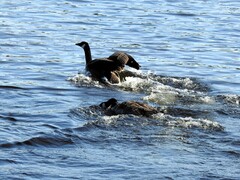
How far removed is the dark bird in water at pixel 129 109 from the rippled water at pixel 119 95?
125 millimetres

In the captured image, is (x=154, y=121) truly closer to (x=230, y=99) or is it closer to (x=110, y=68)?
(x=230, y=99)

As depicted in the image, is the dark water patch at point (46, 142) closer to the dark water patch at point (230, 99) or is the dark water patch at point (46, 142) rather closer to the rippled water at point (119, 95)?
the rippled water at point (119, 95)

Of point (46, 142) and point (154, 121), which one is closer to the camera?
point (46, 142)

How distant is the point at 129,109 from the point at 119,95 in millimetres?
2467

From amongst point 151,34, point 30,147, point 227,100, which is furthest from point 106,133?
point 151,34

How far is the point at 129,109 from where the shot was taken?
43.0 ft

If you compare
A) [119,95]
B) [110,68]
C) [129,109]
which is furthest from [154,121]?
[110,68]

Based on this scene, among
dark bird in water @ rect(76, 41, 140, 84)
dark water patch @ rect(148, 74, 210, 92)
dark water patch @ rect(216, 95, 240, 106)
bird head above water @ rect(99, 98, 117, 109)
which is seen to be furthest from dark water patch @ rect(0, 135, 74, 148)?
dark water patch @ rect(148, 74, 210, 92)

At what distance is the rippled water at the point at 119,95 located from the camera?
10773mm

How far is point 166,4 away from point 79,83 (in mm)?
14250

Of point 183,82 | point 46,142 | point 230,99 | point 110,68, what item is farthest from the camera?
point 110,68

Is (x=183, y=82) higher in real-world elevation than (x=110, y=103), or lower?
lower

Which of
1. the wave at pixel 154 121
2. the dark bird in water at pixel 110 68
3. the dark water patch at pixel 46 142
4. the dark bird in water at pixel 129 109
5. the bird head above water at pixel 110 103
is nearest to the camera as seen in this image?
the dark water patch at pixel 46 142

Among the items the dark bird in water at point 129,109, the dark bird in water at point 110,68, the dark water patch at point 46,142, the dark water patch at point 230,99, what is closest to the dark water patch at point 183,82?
the dark bird in water at point 110,68
